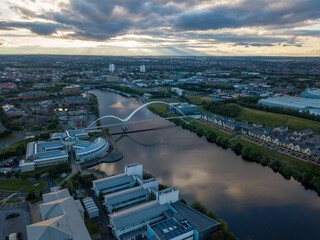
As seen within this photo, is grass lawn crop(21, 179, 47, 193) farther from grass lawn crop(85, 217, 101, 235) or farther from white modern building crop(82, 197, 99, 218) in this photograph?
A: grass lawn crop(85, 217, 101, 235)

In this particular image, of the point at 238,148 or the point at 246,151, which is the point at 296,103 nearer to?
the point at 238,148

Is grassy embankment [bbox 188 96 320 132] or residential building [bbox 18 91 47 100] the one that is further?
residential building [bbox 18 91 47 100]

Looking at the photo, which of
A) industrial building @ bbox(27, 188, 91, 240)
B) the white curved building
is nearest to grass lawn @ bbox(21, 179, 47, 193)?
industrial building @ bbox(27, 188, 91, 240)

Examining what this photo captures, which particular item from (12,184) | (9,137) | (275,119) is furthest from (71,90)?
(275,119)

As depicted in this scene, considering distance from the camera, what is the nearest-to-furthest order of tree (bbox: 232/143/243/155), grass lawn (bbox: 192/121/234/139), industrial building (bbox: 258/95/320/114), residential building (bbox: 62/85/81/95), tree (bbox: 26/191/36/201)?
tree (bbox: 26/191/36/201) < tree (bbox: 232/143/243/155) < grass lawn (bbox: 192/121/234/139) < industrial building (bbox: 258/95/320/114) < residential building (bbox: 62/85/81/95)

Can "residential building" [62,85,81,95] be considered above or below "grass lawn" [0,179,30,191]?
above

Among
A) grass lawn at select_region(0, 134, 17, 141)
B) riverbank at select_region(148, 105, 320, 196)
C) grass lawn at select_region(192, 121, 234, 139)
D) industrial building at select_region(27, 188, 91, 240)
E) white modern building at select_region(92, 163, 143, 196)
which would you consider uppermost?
industrial building at select_region(27, 188, 91, 240)
